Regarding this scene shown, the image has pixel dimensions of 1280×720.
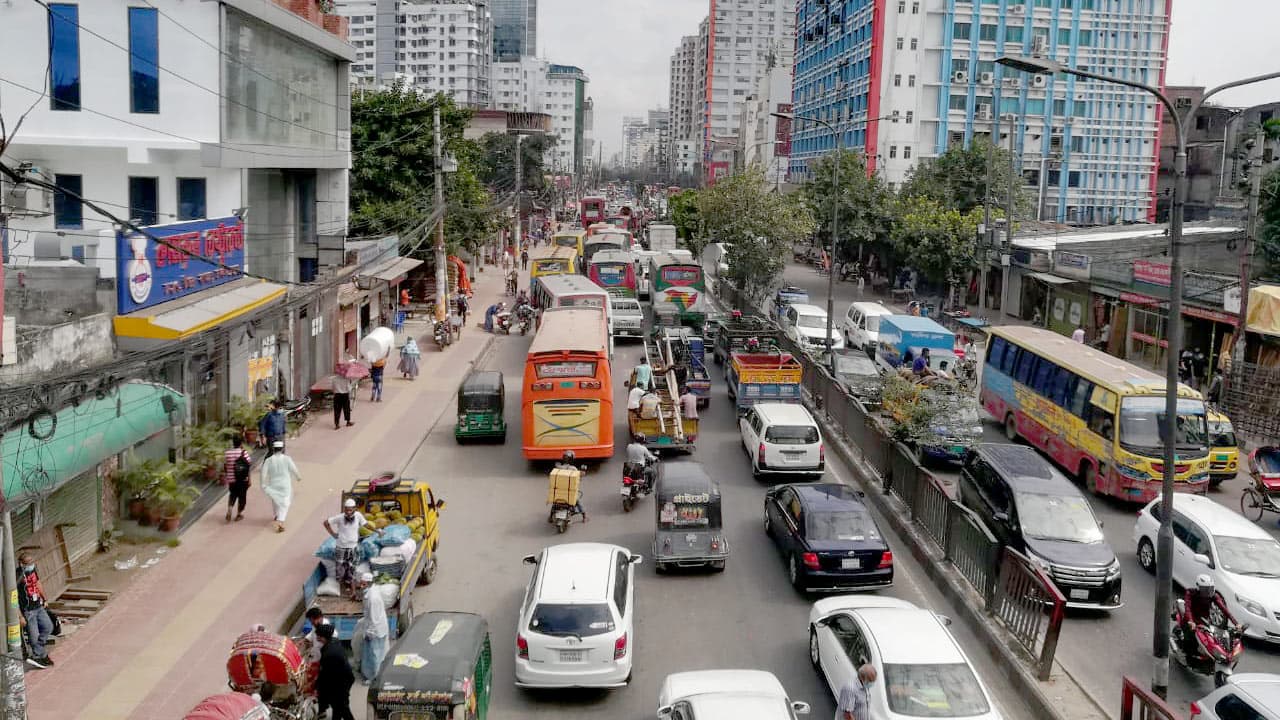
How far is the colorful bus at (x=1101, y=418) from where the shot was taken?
2133cm

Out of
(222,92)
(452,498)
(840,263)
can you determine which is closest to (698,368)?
(452,498)

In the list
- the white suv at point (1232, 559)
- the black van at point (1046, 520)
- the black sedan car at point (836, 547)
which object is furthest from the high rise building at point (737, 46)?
the white suv at point (1232, 559)

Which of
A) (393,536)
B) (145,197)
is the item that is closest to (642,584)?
(393,536)

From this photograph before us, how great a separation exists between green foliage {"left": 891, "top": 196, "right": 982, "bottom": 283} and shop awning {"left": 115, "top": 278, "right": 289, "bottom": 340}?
34798mm

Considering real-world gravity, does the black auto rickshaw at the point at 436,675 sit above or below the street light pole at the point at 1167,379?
below

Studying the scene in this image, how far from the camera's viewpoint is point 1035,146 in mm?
76625

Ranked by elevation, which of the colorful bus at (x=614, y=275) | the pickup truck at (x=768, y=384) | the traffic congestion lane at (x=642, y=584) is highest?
the colorful bus at (x=614, y=275)

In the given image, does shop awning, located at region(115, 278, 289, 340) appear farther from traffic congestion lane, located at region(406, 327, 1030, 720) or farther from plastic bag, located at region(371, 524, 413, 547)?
plastic bag, located at region(371, 524, 413, 547)

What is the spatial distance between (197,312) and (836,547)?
490 inches

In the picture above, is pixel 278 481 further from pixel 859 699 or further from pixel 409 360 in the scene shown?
pixel 409 360

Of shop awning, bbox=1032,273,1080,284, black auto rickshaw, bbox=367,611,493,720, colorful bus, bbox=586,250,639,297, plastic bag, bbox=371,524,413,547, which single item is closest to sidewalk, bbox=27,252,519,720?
plastic bag, bbox=371,524,413,547

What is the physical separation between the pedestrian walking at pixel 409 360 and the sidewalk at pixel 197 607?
815cm

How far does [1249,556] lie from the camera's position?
1593 cm

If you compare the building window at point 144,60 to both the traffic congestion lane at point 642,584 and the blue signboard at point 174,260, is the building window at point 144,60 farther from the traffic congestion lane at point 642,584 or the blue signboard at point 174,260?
the traffic congestion lane at point 642,584
